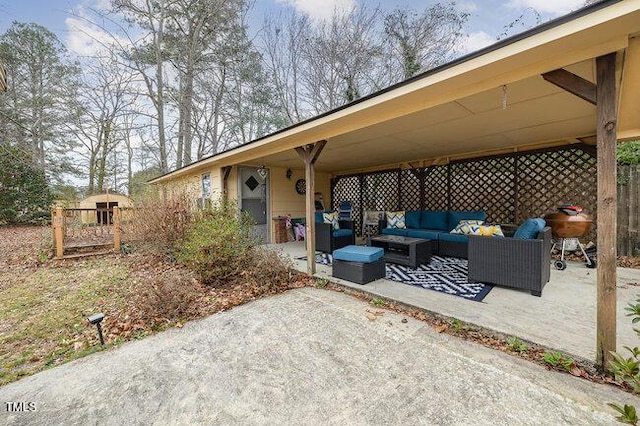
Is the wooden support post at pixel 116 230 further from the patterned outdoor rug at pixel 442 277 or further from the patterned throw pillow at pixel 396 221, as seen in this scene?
the patterned throw pillow at pixel 396 221

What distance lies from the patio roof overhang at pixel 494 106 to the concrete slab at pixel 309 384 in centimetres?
226

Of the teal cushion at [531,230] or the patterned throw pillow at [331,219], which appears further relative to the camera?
the patterned throw pillow at [331,219]

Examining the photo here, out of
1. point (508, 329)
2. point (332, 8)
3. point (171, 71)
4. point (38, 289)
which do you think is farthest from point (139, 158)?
point (508, 329)

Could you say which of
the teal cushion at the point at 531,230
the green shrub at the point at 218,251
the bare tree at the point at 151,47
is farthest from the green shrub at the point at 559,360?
the bare tree at the point at 151,47

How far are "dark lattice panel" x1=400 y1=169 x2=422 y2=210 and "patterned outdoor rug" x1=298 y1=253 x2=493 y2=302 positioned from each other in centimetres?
262

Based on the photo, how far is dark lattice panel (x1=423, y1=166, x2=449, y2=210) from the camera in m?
7.24

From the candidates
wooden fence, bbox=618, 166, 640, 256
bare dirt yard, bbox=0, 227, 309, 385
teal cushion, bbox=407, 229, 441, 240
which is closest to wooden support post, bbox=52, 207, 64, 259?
bare dirt yard, bbox=0, 227, 309, 385

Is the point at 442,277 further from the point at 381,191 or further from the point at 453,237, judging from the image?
the point at 381,191


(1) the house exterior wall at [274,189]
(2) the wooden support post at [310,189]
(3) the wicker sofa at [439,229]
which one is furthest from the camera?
(1) the house exterior wall at [274,189]

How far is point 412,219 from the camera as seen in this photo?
22.1 feet

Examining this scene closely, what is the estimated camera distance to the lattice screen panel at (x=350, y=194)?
909cm

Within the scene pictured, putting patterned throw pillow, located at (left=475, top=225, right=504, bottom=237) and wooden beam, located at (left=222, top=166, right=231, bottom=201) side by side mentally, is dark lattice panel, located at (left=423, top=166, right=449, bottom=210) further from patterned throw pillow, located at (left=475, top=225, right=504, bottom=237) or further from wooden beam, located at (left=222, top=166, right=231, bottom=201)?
wooden beam, located at (left=222, top=166, right=231, bottom=201)

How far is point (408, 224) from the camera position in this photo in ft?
22.2

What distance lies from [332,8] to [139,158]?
14669mm
